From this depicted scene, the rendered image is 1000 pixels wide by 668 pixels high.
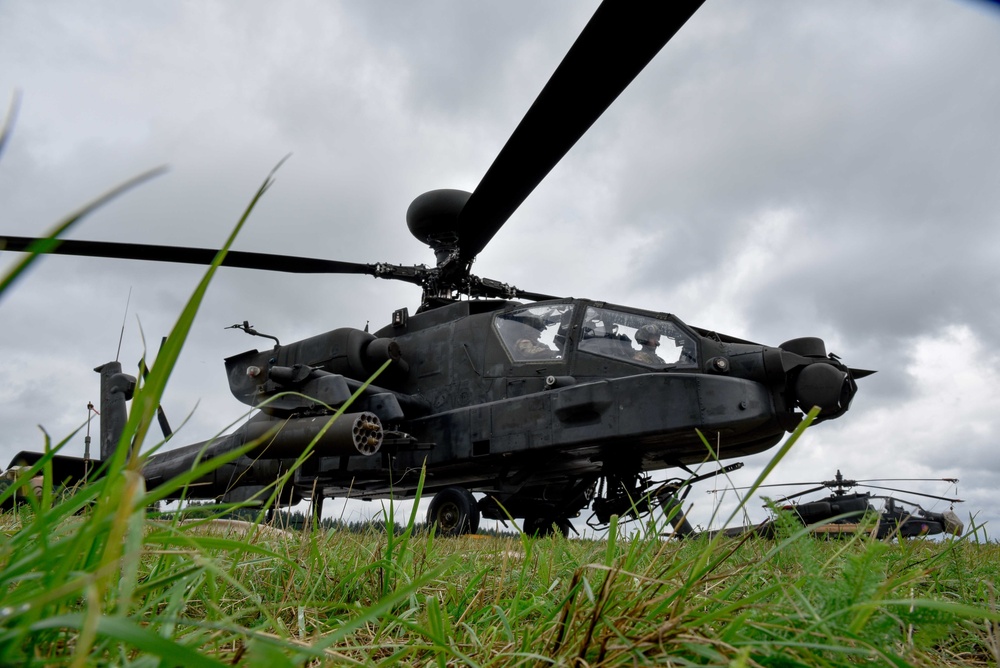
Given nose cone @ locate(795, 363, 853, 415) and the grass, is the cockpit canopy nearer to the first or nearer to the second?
nose cone @ locate(795, 363, 853, 415)

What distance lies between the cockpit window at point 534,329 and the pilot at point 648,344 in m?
0.69

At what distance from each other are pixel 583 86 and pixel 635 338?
3947 millimetres

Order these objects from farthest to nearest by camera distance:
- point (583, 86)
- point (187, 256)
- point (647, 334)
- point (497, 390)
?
1. point (497, 390)
2. point (187, 256)
3. point (647, 334)
4. point (583, 86)

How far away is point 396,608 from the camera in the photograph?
1.69m

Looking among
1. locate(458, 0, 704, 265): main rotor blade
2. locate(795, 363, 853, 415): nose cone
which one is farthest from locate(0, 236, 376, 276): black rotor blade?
locate(795, 363, 853, 415): nose cone

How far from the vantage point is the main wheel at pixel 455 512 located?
7109 millimetres

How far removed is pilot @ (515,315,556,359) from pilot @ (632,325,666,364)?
0.86 metres

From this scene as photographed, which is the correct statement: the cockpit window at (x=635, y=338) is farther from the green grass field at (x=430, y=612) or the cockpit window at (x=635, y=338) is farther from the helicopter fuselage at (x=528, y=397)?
the green grass field at (x=430, y=612)

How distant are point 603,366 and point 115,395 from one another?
668cm

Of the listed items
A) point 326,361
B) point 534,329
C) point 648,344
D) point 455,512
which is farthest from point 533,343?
point 326,361

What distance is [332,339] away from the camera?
8.39m

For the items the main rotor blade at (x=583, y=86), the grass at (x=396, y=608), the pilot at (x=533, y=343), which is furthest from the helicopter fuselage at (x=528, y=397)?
the grass at (x=396, y=608)

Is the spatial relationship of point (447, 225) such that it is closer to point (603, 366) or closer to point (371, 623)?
point (603, 366)

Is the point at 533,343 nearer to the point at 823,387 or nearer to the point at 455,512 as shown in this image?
the point at 455,512
